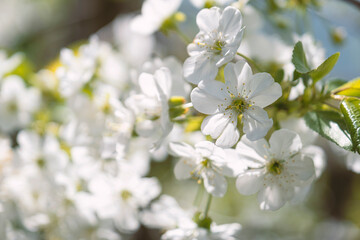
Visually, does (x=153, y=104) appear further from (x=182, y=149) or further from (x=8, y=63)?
(x=8, y=63)

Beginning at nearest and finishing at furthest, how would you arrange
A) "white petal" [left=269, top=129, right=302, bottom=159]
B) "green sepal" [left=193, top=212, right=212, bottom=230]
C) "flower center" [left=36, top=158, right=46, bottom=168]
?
"white petal" [left=269, top=129, right=302, bottom=159], "green sepal" [left=193, top=212, right=212, bottom=230], "flower center" [left=36, top=158, right=46, bottom=168]

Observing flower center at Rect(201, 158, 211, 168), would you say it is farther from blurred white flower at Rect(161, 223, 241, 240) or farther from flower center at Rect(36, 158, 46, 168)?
flower center at Rect(36, 158, 46, 168)

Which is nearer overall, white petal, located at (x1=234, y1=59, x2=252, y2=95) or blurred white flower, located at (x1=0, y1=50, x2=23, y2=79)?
white petal, located at (x1=234, y1=59, x2=252, y2=95)

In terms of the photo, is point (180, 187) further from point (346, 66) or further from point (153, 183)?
point (346, 66)

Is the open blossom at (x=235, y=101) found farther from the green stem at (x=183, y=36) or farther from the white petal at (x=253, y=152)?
the green stem at (x=183, y=36)

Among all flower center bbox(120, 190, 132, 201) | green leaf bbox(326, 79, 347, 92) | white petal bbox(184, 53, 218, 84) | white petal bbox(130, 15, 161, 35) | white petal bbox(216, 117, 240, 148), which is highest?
white petal bbox(184, 53, 218, 84)

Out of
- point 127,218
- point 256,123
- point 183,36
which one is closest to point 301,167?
point 256,123

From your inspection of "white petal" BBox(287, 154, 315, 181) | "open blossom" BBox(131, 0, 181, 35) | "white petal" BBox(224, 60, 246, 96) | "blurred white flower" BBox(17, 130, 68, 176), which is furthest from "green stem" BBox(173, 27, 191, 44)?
"blurred white flower" BBox(17, 130, 68, 176)
